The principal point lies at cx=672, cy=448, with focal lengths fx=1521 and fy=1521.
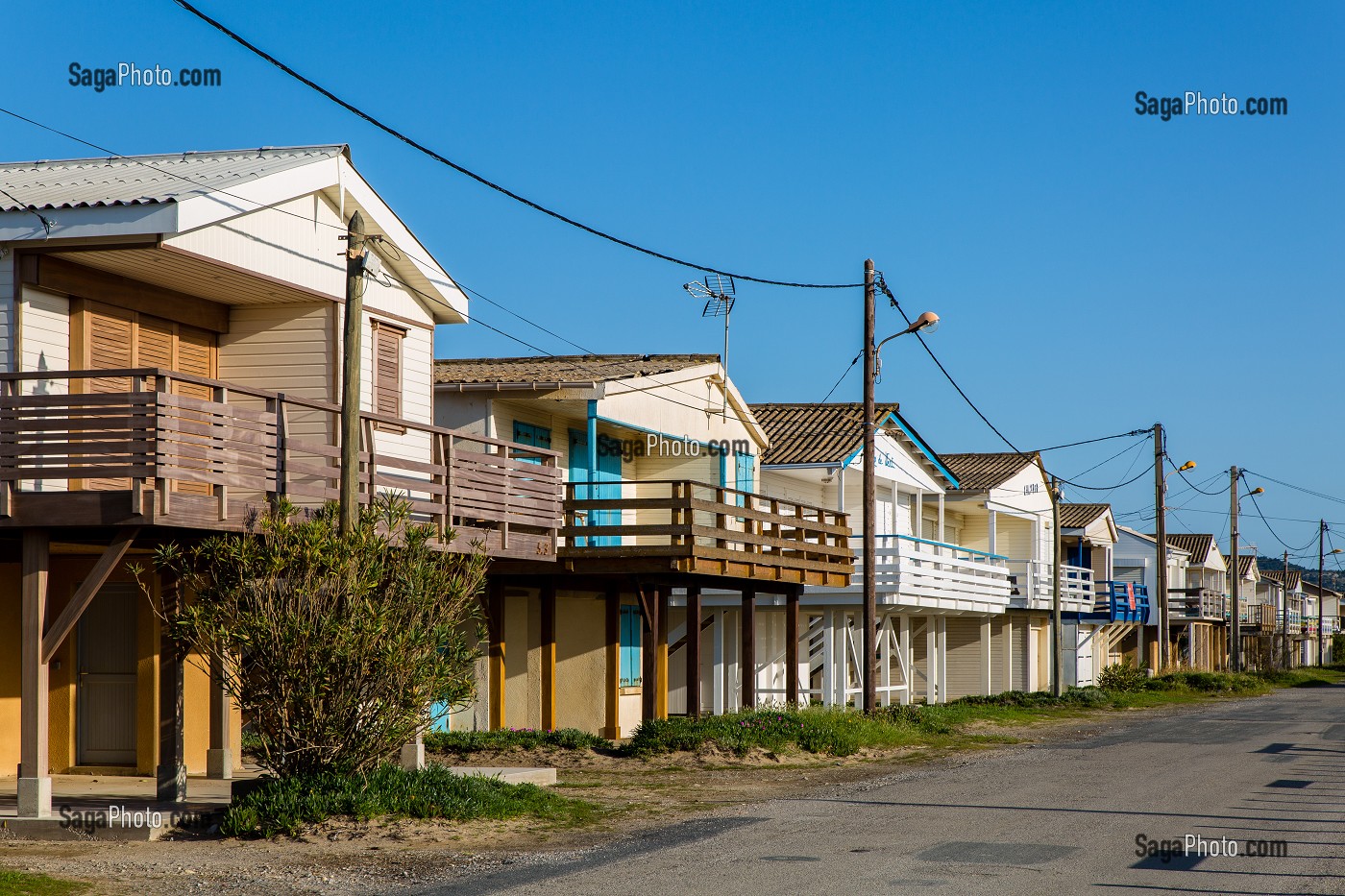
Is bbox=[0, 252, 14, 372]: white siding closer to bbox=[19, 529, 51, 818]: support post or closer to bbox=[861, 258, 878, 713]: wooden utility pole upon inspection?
bbox=[19, 529, 51, 818]: support post

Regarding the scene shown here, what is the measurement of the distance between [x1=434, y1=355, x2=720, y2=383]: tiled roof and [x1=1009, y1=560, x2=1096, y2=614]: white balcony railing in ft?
51.5

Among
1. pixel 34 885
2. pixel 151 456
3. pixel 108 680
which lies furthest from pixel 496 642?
pixel 34 885

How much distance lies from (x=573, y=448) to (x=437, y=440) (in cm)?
959

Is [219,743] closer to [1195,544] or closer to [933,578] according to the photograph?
[933,578]

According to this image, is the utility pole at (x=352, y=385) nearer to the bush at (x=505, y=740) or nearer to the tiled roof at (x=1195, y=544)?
the bush at (x=505, y=740)

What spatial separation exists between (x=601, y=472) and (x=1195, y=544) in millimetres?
59282

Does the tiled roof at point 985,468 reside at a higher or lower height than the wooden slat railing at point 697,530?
higher

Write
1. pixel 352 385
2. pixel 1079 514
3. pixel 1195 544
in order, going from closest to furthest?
1. pixel 352 385
2. pixel 1079 514
3. pixel 1195 544

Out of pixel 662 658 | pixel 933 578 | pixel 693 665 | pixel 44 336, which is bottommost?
pixel 662 658

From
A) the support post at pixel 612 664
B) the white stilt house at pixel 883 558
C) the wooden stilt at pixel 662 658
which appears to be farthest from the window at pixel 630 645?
the white stilt house at pixel 883 558

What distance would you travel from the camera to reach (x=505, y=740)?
20.7 metres

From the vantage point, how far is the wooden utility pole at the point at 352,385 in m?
13.6

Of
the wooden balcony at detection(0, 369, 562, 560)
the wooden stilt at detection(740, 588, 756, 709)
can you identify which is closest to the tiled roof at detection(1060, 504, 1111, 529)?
the wooden stilt at detection(740, 588, 756, 709)

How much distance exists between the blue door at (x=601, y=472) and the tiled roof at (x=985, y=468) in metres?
17.5
